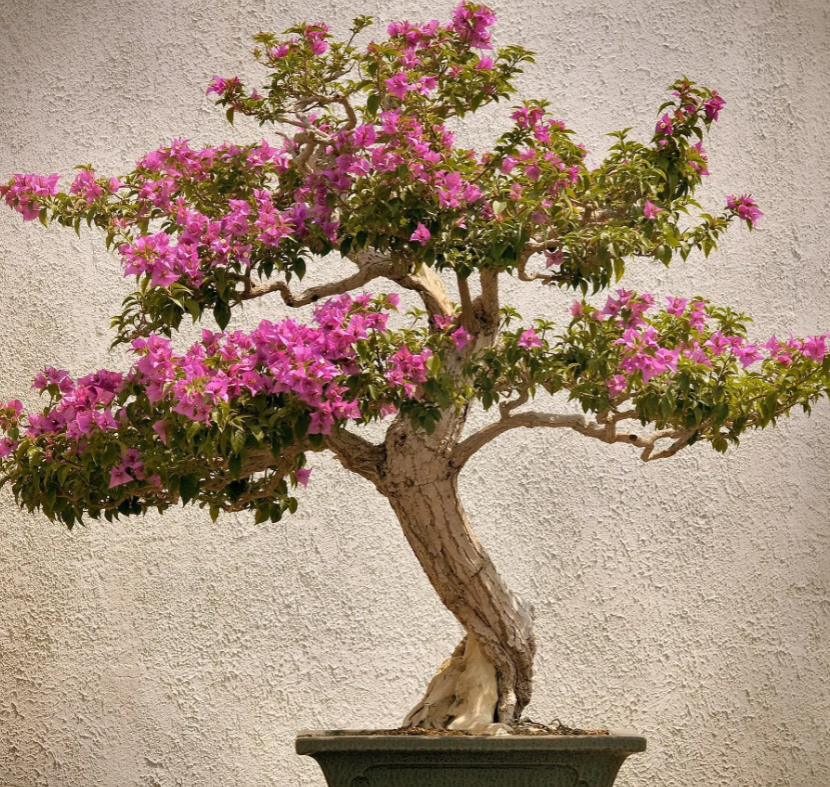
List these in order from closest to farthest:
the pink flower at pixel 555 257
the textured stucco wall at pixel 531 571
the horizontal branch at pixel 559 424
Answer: the pink flower at pixel 555 257 → the horizontal branch at pixel 559 424 → the textured stucco wall at pixel 531 571

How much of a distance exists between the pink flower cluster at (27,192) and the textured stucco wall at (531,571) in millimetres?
1046

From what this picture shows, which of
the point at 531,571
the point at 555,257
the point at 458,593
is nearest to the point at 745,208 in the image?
the point at 555,257

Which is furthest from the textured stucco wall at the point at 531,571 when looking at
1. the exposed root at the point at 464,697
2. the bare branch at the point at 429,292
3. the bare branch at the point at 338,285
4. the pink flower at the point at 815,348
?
the pink flower at the point at 815,348

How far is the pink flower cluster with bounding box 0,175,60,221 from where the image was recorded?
72.9 inches

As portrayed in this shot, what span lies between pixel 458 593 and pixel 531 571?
96 cm

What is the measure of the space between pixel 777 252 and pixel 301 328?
1.73 metres

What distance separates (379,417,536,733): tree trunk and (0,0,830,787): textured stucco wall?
0.84m

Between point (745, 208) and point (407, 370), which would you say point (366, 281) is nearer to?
point (407, 370)

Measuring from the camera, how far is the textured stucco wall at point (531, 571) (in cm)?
278

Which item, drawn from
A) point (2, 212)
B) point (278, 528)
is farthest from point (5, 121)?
point (278, 528)

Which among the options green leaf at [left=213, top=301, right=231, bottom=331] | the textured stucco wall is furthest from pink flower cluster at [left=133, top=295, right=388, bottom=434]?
the textured stucco wall

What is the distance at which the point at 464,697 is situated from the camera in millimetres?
1932

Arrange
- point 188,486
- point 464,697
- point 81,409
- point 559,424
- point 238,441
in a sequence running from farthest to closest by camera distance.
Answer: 1. point 464,697
2. point 559,424
3. point 81,409
4. point 188,486
5. point 238,441

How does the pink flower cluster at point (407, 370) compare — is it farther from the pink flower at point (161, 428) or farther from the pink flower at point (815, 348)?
the pink flower at point (815, 348)
